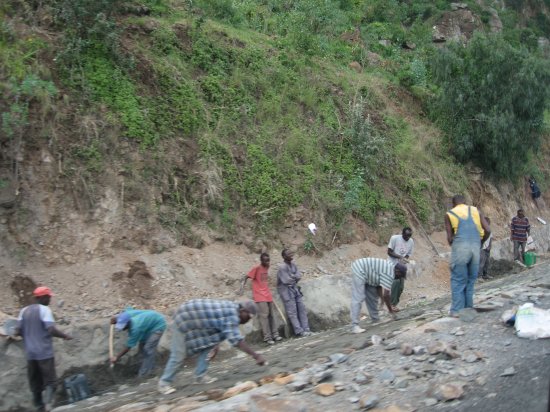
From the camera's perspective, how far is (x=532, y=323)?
7.68m

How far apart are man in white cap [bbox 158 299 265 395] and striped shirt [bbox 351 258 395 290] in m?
Answer: 2.57

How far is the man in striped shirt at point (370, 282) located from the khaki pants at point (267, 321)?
174cm

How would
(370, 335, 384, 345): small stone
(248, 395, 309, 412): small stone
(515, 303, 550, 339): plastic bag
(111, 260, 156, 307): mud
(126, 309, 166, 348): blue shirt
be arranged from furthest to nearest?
(111, 260, 156, 307): mud < (126, 309, 166, 348): blue shirt < (370, 335, 384, 345): small stone < (515, 303, 550, 339): plastic bag < (248, 395, 309, 412): small stone

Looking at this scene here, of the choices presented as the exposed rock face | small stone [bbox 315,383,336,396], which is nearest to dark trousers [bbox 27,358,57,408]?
small stone [bbox 315,383,336,396]

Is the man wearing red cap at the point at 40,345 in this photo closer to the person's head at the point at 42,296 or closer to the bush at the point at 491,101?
the person's head at the point at 42,296

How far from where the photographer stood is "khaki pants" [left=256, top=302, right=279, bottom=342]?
10867 millimetres

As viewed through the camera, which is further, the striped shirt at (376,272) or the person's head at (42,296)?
the striped shirt at (376,272)

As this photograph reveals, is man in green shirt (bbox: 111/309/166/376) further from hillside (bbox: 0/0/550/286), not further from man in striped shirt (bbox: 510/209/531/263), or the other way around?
man in striped shirt (bbox: 510/209/531/263)

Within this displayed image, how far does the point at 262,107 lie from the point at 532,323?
28.0 feet

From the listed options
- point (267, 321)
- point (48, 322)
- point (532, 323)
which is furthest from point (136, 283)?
point (532, 323)

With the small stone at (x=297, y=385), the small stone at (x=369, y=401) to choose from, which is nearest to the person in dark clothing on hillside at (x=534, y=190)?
the small stone at (x=297, y=385)

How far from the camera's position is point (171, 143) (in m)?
12.5

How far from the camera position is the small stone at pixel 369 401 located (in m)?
6.31

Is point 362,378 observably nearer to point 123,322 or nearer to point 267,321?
point 123,322
